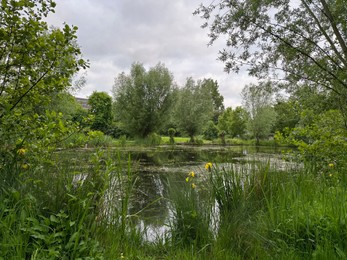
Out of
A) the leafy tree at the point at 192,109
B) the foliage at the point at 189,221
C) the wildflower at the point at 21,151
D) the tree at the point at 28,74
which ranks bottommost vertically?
the foliage at the point at 189,221

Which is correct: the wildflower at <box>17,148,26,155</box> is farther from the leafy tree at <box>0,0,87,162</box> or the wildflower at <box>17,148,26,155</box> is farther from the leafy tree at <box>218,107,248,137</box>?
the leafy tree at <box>218,107,248,137</box>

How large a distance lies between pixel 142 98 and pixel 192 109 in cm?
730

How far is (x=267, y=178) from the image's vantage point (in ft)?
11.0

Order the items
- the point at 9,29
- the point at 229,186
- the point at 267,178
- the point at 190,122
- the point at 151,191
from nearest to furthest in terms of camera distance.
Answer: the point at 9,29 → the point at 229,186 → the point at 267,178 → the point at 151,191 → the point at 190,122

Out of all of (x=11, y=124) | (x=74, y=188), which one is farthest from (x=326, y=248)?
(x=11, y=124)

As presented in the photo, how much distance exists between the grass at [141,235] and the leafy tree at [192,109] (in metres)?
26.9

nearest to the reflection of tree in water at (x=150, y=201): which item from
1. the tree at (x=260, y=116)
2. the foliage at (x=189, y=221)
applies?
the foliage at (x=189, y=221)

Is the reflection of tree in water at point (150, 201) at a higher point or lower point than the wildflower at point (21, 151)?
lower

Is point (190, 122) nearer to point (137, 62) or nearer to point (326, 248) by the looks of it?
point (137, 62)

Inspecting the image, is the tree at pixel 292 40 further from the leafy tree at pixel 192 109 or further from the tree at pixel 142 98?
the leafy tree at pixel 192 109

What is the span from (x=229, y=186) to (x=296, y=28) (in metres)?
2.69

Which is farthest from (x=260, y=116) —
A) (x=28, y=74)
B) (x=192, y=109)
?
(x=28, y=74)

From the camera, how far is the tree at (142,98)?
25.1 meters

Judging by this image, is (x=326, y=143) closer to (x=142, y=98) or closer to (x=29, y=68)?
(x=29, y=68)
